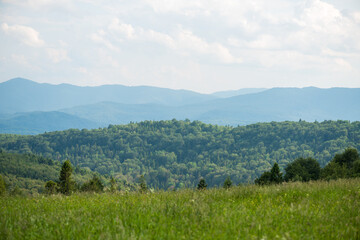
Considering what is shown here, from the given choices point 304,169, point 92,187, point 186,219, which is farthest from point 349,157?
point 186,219

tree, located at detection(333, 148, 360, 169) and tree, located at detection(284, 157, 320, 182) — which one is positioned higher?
tree, located at detection(333, 148, 360, 169)

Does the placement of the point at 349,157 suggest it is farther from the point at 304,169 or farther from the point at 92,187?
the point at 92,187

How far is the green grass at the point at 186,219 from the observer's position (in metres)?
5.29

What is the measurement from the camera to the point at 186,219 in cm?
587

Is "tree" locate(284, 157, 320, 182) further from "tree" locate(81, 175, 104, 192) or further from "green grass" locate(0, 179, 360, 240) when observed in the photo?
"green grass" locate(0, 179, 360, 240)

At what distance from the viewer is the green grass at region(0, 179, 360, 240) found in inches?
208

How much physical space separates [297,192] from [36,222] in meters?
6.41

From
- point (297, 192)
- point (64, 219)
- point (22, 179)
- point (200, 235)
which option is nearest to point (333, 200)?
point (297, 192)

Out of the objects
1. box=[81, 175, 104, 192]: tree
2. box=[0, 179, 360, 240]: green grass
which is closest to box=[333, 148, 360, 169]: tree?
box=[81, 175, 104, 192]: tree

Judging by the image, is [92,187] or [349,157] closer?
[92,187]

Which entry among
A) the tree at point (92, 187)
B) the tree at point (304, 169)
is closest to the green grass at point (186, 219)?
the tree at point (92, 187)

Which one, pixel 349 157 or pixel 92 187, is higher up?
pixel 92 187

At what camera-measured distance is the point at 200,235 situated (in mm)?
5195

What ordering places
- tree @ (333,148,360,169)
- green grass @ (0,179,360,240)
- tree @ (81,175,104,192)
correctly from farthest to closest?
tree @ (333,148,360,169), tree @ (81,175,104,192), green grass @ (0,179,360,240)
